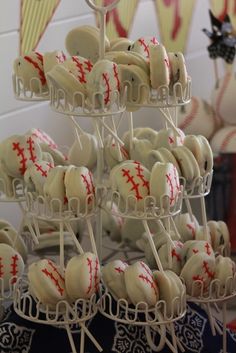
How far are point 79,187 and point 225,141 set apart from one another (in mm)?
747

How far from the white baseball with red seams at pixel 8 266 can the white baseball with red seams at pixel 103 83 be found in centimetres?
28

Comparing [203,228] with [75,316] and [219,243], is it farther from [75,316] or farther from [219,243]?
[75,316]

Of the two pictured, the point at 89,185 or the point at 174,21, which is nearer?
the point at 89,185

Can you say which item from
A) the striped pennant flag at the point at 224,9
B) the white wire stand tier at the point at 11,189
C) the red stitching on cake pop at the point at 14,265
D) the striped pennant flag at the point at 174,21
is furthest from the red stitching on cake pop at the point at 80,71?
the striped pennant flag at the point at 224,9

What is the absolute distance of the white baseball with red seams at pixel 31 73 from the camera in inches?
50.5

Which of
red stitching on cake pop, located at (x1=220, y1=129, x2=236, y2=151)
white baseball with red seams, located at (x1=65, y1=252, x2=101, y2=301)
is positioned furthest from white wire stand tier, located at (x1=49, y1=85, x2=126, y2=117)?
red stitching on cake pop, located at (x1=220, y1=129, x2=236, y2=151)

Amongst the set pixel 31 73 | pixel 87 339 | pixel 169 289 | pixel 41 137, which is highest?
pixel 31 73

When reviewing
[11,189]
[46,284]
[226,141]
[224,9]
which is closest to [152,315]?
[46,284]

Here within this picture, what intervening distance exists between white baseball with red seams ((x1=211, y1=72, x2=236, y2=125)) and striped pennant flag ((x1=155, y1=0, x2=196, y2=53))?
271 millimetres

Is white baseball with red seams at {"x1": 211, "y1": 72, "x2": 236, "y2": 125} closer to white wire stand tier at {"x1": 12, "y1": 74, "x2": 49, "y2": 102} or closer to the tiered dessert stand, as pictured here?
the tiered dessert stand

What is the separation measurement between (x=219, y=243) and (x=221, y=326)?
6.2 inches

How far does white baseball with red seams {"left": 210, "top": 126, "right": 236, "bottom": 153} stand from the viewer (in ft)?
6.14

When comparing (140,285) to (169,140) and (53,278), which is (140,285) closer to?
(53,278)

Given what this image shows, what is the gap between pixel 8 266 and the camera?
4.28 ft
